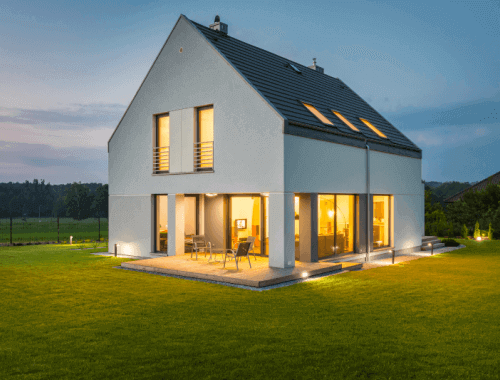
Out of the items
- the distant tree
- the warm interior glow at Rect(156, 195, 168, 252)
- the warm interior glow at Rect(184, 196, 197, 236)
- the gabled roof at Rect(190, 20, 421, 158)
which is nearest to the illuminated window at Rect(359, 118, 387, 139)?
the gabled roof at Rect(190, 20, 421, 158)

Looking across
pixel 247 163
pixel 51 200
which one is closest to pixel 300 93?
pixel 247 163

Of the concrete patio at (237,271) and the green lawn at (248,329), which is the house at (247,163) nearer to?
the concrete patio at (237,271)

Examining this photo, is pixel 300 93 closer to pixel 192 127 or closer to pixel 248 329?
pixel 192 127

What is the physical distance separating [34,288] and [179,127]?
21.8ft

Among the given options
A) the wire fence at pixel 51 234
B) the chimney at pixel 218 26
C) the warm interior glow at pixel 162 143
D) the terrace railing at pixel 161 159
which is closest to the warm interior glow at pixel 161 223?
the terrace railing at pixel 161 159

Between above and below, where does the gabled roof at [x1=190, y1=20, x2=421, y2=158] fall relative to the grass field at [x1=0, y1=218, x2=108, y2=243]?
above

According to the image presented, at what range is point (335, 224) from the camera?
43.2 feet

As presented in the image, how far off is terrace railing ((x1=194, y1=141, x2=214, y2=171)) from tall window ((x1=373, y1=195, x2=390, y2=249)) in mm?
6712

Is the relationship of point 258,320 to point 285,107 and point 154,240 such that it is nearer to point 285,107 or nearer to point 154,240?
point 285,107

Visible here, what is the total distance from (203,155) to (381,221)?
303 inches

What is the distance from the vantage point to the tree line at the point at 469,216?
24144 millimetres

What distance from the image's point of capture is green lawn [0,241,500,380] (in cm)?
430

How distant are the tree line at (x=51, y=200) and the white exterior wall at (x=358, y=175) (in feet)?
199

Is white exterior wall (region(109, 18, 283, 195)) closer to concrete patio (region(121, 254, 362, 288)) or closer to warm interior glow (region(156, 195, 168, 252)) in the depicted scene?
warm interior glow (region(156, 195, 168, 252))
